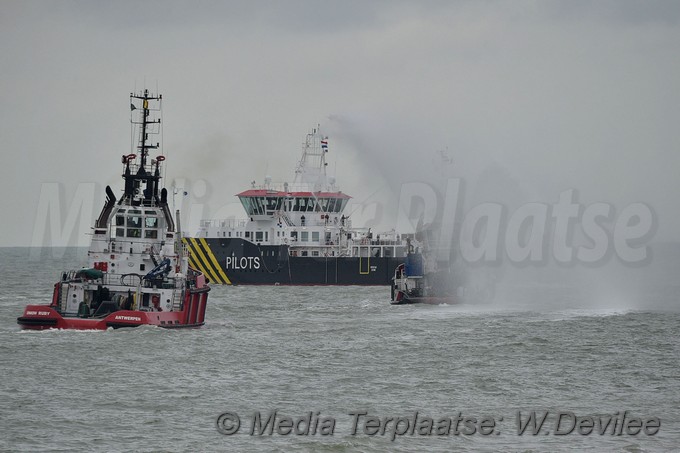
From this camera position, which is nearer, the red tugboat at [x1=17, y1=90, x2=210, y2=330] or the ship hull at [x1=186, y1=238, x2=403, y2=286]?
the red tugboat at [x1=17, y1=90, x2=210, y2=330]

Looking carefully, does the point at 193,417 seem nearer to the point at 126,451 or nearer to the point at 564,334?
the point at 126,451

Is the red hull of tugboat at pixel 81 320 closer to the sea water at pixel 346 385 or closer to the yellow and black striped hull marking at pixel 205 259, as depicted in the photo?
the sea water at pixel 346 385

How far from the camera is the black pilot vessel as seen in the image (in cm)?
9638

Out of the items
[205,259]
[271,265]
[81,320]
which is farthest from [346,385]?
[205,259]

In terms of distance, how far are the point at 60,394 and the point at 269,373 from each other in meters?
7.51

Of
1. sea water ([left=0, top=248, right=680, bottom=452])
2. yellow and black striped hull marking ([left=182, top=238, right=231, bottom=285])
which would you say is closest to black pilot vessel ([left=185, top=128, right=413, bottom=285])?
yellow and black striped hull marking ([left=182, top=238, right=231, bottom=285])

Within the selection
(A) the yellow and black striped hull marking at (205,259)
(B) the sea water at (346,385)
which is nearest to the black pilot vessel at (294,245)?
(A) the yellow and black striped hull marking at (205,259)

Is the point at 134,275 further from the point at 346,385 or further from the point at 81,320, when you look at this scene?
the point at 346,385

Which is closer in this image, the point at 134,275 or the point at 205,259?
the point at 134,275

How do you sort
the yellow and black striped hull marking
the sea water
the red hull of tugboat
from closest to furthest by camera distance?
the sea water, the red hull of tugboat, the yellow and black striped hull marking

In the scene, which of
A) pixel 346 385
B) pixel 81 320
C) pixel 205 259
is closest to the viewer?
pixel 346 385

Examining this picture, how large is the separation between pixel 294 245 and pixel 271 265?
3.48 meters

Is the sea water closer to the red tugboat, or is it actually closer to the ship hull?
the red tugboat

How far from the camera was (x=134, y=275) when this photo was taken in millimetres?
46938
